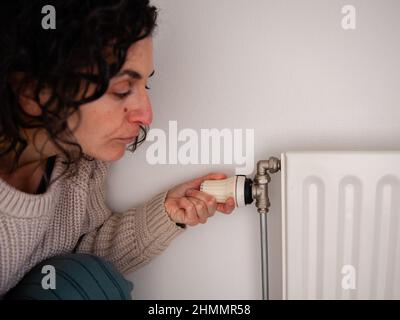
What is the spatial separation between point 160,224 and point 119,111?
244 millimetres

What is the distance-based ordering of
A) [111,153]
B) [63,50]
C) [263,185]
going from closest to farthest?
1. [63,50]
2. [111,153]
3. [263,185]

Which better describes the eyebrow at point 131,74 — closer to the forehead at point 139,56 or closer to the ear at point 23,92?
the forehead at point 139,56

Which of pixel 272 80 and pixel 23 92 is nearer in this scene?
pixel 23 92

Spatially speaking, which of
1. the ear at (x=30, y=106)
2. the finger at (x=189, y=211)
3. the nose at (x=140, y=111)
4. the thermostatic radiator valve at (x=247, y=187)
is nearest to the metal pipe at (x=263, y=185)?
the thermostatic radiator valve at (x=247, y=187)

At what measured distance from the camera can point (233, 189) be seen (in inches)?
30.6

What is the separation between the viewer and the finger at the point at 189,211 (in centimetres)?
78

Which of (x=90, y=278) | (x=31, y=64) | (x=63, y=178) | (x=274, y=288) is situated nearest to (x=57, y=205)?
(x=63, y=178)

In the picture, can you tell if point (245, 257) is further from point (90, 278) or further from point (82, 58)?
point (82, 58)

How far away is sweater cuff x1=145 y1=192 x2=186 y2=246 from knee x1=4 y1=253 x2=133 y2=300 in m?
0.10

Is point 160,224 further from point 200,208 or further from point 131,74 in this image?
point 131,74

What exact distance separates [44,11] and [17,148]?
221 millimetres

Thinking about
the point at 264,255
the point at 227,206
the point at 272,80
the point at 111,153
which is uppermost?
the point at 272,80

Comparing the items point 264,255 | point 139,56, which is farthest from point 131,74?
point 264,255

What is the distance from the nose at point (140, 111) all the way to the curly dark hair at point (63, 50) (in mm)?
69
